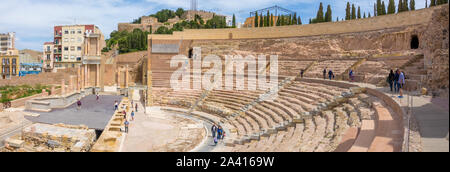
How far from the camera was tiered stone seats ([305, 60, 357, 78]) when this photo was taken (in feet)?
62.2

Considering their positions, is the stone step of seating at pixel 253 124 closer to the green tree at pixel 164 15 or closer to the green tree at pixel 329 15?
the green tree at pixel 329 15

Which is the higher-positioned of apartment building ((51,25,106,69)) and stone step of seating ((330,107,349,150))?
apartment building ((51,25,106,69))

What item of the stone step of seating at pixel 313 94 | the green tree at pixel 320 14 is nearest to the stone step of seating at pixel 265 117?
the stone step of seating at pixel 313 94

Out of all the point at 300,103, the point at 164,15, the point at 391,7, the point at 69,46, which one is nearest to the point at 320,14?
the point at 391,7

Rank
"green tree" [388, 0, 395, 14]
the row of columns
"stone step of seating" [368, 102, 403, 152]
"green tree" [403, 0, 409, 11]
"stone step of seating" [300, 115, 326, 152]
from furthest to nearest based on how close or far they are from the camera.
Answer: "green tree" [388, 0, 395, 14] < "green tree" [403, 0, 409, 11] < the row of columns < "stone step of seating" [300, 115, 326, 152] < "stone step of seating" [368, 102, 403, 152]

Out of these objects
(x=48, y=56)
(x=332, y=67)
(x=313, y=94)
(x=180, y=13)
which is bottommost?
(x=313, y=94)

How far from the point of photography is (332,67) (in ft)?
65.7

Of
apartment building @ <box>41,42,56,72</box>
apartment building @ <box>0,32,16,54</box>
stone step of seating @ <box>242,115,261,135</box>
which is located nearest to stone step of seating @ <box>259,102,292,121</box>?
stone step of seating @ <box>242,115,261,135</box>

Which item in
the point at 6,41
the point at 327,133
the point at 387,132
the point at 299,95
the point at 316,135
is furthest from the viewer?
the point at 6,41

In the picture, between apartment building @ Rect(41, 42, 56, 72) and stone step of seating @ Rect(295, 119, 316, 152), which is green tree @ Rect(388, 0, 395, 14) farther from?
apartment building @ Rect(41, 42, 56, 72)

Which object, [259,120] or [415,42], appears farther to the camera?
[415,42]

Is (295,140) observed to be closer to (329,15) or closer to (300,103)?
(300,103)

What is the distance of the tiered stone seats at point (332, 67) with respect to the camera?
746 inches
